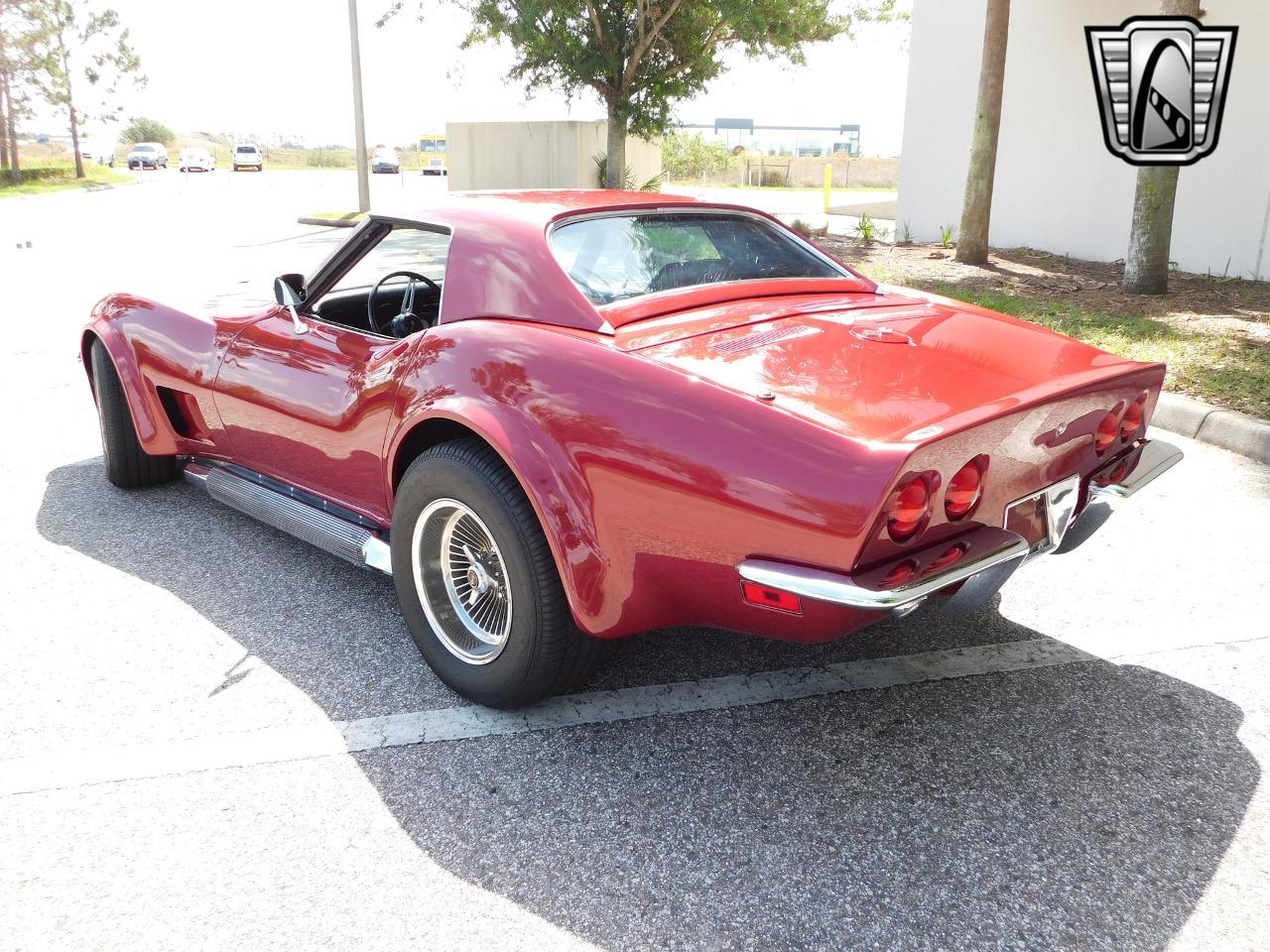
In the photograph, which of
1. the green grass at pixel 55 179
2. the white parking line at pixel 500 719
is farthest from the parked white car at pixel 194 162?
the white parking line at pixel 500 719

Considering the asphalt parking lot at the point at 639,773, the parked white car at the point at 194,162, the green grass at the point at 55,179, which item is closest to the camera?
the asphalt parking lot at the point at 639,773

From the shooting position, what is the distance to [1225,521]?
408 centimetres

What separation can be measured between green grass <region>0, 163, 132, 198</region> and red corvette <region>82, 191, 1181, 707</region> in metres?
37.7

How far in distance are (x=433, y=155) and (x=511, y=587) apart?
65.2m

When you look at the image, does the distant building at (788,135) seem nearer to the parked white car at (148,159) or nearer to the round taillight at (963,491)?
the parked white car at (148,159)

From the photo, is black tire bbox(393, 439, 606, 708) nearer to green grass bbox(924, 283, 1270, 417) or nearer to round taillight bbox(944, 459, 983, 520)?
round taillight bbox(944, 459, 983, 520)

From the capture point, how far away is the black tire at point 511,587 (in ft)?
8.14

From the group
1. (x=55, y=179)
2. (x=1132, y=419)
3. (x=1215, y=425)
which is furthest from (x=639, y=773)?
(x=55, y=179)

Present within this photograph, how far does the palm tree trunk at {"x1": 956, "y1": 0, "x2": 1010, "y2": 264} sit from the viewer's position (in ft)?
33.5

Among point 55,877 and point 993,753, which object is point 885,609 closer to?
point 993,753

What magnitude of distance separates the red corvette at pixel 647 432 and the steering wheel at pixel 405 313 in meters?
0.01

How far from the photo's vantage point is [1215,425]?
17.1 ft

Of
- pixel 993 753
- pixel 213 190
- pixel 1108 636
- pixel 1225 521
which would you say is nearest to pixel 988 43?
pixel 1225 521

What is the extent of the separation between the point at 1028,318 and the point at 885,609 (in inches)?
243
